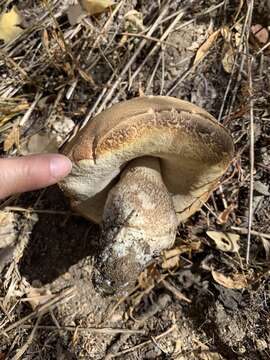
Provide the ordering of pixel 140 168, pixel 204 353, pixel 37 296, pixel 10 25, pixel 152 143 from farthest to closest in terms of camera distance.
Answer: pixel 10 25 → pixel 37 296 → pixel 204 353 → pixel 140 168 → pixel 152 143

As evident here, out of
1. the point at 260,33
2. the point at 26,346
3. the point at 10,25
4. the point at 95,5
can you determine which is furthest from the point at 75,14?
the point at 26,346

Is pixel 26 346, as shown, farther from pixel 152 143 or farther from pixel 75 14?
pixel 75 14

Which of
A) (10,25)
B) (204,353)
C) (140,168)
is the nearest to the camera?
(140,168)

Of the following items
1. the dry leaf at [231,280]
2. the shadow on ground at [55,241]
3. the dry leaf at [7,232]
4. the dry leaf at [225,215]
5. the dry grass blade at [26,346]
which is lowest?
the dry leaf at [231,280]

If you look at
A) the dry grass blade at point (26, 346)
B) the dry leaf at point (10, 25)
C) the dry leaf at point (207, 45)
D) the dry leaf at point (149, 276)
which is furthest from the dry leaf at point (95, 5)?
the dry grass blade at point (26, 346)

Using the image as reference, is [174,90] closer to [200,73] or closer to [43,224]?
[200,73]

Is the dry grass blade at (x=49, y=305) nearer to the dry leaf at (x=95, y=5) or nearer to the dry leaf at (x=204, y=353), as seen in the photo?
the dry leaf at (x=204, y=353)

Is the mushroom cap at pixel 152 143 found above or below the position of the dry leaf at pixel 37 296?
above

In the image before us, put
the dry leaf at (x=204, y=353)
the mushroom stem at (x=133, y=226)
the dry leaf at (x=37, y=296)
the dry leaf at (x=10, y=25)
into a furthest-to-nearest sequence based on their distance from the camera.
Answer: the dry leaf at (x=10, y=25)
the dry leaf at (x=37, y=296)
the dry leaf at (x=204, y=353)
the mushroom stem at (x=133, y=226)
